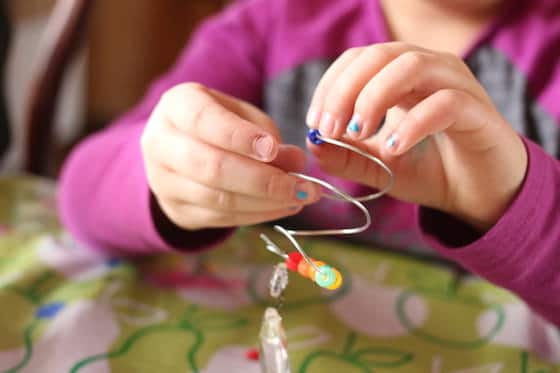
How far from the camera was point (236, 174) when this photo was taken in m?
0.37

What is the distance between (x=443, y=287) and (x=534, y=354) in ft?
0.34

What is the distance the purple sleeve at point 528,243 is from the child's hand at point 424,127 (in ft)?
0.04

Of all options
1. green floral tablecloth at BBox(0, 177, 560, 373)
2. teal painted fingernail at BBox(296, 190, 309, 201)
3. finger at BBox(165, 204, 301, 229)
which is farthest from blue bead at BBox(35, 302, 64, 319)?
teal painted fingernail at BBox(296, 190, 309, 201)

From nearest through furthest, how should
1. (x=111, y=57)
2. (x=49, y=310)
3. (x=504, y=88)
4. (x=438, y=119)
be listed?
(x=438, y=119)
(x=49, y=310)
(x=504, y=88)
(x=111, y=57)

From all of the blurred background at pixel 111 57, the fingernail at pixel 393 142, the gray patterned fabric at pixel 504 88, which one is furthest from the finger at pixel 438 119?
the blurred background at pixel 111 57

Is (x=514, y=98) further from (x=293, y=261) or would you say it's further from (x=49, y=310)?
(x=49, y=310)

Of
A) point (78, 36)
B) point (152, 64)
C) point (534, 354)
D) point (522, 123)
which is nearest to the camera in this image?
point (534, 354)

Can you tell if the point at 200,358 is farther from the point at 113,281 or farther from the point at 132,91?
the point at 132,91

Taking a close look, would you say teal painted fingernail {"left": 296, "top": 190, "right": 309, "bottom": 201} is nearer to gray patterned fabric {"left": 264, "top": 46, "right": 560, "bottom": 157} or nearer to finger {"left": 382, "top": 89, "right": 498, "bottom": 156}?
finger {"left": 382, "top": 89, "right": 498, "bottom": 156}

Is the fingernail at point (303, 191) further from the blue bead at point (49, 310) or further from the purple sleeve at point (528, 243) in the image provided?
the blue bead at point (49, 310)

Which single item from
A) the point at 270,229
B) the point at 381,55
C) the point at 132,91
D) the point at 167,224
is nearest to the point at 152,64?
the point at 132,91

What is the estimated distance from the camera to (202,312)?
0.48 m

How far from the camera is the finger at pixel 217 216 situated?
0.40 metres

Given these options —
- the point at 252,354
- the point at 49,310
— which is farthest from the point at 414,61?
Result: the point at 49,310
